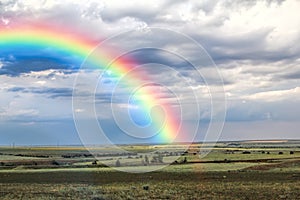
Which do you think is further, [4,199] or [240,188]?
[240,188]

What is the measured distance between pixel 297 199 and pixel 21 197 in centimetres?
2065

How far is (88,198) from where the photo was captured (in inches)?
1383

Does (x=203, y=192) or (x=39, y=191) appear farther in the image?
(x=39, y=191)

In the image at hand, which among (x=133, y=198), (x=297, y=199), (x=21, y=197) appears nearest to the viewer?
(x=297, y=199)

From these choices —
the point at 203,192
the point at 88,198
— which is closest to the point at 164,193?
the point at 203,192

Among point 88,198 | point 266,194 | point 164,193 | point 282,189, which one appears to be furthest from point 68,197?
point 282,189

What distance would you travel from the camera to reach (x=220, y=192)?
39.4 meters

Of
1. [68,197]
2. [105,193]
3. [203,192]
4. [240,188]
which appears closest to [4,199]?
[68,197]

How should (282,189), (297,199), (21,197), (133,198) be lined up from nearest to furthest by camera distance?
(297,199), (133,198), (21,197), (282,189)

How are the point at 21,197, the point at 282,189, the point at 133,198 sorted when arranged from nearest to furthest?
the point at 133,198, the point at 21,197, the point at 282,189

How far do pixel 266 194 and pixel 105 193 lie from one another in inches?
501

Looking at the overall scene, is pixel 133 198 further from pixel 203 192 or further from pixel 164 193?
pixel 203 192

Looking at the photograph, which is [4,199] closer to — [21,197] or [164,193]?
[21,197]

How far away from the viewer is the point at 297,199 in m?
33.2
